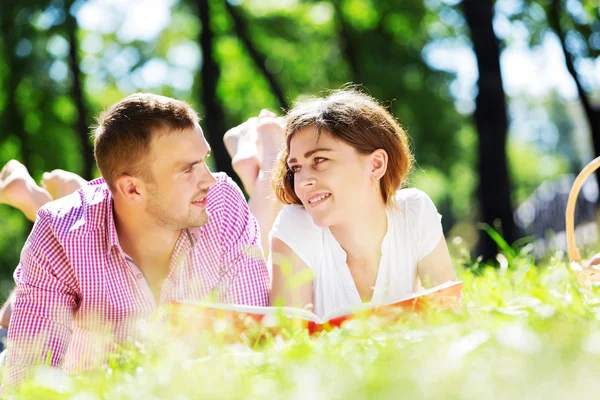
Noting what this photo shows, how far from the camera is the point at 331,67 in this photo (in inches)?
589

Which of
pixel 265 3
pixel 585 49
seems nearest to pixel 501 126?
pixel 585 49

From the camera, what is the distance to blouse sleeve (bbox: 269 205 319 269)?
126 inches

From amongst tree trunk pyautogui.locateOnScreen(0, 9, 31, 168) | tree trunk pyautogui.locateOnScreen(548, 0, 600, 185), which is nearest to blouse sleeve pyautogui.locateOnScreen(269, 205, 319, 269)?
tree trunk pyautogui.locateOnScreen(548, 0, 600, 185)

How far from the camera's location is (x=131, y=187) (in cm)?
309

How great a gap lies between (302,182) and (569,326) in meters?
1.75

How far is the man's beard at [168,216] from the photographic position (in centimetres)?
303

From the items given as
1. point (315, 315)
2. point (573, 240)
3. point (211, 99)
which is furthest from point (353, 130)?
point (211, 99)

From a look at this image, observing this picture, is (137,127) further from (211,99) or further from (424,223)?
(211,99)

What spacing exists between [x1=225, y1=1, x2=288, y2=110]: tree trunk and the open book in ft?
34.3

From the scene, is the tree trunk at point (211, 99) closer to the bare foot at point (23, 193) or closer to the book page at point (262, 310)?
the bare foot at point (23, 193)

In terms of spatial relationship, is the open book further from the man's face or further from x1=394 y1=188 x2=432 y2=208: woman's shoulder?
x1=394 y1=188 x2=432 y2=208: woman's shoulder

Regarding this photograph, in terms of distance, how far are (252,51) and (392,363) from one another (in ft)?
39.0

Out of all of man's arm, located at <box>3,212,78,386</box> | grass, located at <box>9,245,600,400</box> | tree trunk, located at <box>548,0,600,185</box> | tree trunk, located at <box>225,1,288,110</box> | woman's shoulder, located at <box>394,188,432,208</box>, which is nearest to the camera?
grass, located at <box>9,245,600,400</box>

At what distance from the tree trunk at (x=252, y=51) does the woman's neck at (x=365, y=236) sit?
9.40 m
